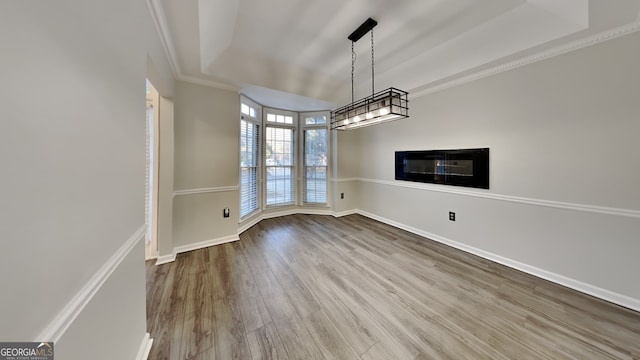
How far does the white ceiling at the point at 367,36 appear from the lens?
6.09 feet

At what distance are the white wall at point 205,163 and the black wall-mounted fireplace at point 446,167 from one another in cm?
304

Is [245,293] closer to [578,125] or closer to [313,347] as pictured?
[313,347]

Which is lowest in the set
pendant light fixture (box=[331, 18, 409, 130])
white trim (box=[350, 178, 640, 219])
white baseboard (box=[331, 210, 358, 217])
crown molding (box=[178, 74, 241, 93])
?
white baseboard (box=[331, 210, 358, 217])

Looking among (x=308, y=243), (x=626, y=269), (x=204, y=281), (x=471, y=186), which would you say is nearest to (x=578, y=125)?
(x=471, y=186)

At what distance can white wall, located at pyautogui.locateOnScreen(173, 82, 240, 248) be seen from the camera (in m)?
2.85

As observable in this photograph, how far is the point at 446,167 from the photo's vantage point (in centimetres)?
317

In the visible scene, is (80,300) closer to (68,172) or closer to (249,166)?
(68,172)

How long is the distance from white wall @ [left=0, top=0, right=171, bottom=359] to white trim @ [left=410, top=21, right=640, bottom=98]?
360cm

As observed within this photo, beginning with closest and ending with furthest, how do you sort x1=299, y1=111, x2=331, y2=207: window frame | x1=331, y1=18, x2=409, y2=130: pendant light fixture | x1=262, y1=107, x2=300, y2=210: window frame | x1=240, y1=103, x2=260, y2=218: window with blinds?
x1=331, y1=18, x2=409, y2=130: pendant light fixture
x1=240, y1=103, x2=260, y2=218: window with blinds
x1=262, y1=107, x2=300, y2=210: window frame
x1=299, y1=111, x2=331, y2=207: window frame

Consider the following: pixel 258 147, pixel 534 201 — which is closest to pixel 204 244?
pixel 258 147

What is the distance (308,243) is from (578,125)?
11.4 ft

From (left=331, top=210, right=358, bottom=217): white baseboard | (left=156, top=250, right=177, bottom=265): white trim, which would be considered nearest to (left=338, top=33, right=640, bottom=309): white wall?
(left=331, top=210, right=358, bottom=217): white baseboard

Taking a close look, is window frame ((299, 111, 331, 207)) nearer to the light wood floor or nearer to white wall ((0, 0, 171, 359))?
the light wood floor

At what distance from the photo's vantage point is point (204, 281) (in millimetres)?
2211
